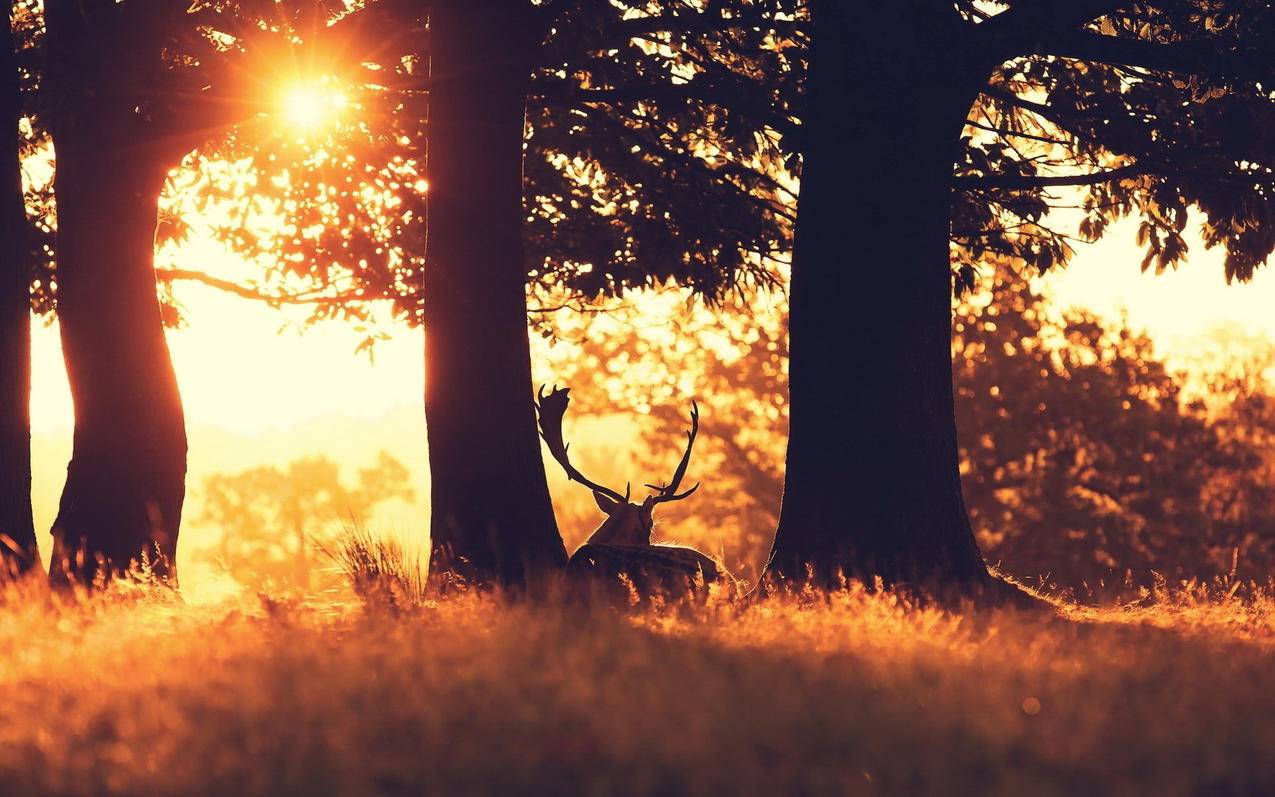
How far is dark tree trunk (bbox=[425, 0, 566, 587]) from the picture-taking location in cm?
1034

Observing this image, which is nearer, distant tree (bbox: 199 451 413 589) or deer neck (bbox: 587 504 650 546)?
deer neck (bbox: 587 504 650 546)

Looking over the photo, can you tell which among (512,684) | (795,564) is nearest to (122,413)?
(795,564)

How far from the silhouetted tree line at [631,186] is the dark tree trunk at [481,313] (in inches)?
0.9

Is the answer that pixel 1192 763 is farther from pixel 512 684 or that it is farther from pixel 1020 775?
pixel 512 684

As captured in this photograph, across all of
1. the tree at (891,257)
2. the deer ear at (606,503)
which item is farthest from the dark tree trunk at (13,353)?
the tree at (891,257)

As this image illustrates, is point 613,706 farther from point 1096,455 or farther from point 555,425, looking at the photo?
point 1096,455

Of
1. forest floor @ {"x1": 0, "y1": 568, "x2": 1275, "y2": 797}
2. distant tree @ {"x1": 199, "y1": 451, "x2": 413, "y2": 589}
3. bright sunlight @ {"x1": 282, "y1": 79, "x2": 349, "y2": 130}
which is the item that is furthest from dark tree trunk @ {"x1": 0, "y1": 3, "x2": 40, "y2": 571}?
distant tree @ {"x1": 199, "y1": 451, "x2": 413, "y2": 589}

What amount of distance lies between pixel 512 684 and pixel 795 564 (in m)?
5.49

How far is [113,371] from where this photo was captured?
12828 millimetres

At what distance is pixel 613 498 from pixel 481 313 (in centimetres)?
231

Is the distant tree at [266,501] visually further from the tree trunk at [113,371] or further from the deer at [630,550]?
A: the deer at [630,550]

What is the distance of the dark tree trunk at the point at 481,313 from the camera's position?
10.3 m

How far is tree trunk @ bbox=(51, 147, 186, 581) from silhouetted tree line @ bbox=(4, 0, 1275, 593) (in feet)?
0.09

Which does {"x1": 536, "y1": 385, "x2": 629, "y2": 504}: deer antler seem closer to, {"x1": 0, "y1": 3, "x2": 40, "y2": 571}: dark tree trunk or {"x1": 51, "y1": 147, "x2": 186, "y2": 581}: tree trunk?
{"x1": 51, "y1": 147, "x2": 186, "y2": 581}: tree trunk
